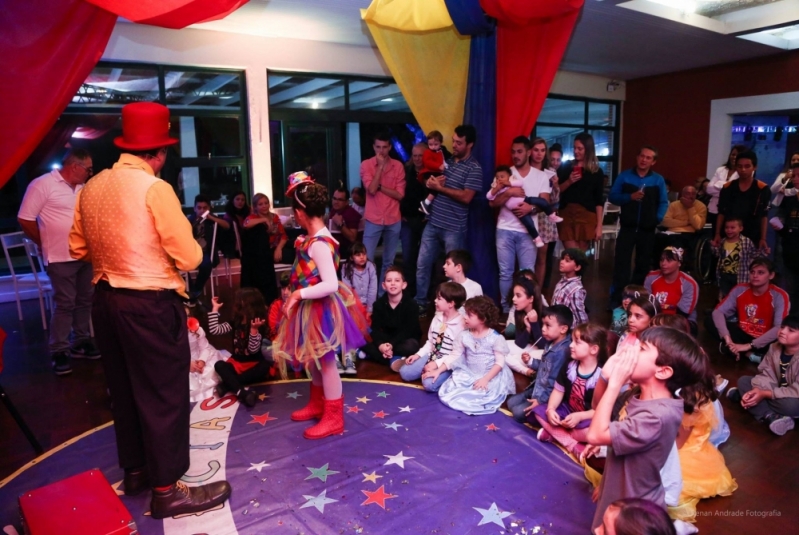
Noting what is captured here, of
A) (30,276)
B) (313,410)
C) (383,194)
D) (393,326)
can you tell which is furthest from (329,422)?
(30,276)

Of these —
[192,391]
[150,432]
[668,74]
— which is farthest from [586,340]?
[668,74]

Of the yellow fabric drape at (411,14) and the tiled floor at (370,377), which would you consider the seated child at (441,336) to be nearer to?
the tiled floor at (370,377)

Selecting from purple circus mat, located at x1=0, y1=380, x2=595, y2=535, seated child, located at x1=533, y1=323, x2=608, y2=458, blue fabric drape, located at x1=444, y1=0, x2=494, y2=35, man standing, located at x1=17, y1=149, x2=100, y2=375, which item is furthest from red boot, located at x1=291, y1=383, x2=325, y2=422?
blue fabric drape, located at x1=444, y1=0, x2=494, y2=35

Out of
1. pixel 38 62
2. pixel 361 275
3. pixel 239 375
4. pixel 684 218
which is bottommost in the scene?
pixel 239 375

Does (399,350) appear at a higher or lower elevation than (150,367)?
lower

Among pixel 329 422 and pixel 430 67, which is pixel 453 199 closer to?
pixel 430 67

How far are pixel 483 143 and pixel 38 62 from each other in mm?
3052

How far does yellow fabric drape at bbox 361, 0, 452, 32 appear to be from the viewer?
4.38 m

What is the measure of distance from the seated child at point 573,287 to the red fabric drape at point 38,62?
3271mm

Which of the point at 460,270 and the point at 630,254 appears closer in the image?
the point at 460,270

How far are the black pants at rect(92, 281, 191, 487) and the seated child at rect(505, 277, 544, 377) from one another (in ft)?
7.57

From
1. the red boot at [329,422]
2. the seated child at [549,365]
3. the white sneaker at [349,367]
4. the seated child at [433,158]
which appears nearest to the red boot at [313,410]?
the red boot at [329,422]

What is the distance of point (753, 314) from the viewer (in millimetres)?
4273

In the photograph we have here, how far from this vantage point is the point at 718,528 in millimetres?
2295
